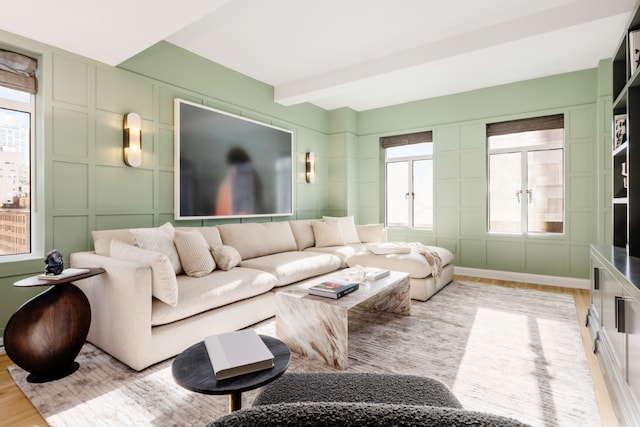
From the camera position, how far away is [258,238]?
3.93 meters

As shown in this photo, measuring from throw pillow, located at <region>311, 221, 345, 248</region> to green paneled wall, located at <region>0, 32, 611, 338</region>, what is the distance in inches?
21.9

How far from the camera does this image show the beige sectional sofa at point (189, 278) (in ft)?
6.99

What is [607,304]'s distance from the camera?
2.01 m

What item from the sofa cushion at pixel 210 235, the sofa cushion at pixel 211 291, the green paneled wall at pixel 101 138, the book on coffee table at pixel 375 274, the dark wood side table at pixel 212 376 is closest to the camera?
the dark wood side table at pixel 212 376

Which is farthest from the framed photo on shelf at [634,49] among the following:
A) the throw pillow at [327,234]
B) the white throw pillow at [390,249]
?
the throw pillow at [327,234]

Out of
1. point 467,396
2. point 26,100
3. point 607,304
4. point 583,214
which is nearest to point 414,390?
point 467,396

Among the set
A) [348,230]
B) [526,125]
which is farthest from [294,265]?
[526,125]

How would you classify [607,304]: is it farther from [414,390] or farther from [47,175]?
[47,175]

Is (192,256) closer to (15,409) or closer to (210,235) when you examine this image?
(210,235)

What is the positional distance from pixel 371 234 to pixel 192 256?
297 centimetres

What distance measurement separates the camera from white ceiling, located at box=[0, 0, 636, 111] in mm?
2393

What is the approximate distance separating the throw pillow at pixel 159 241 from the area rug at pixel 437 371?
816 millimetres

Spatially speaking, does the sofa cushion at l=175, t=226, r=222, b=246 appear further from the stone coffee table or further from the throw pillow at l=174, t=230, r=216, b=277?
the stone coffee table

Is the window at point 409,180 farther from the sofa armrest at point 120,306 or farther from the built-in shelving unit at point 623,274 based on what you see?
the sofa armrest at point 120,306
